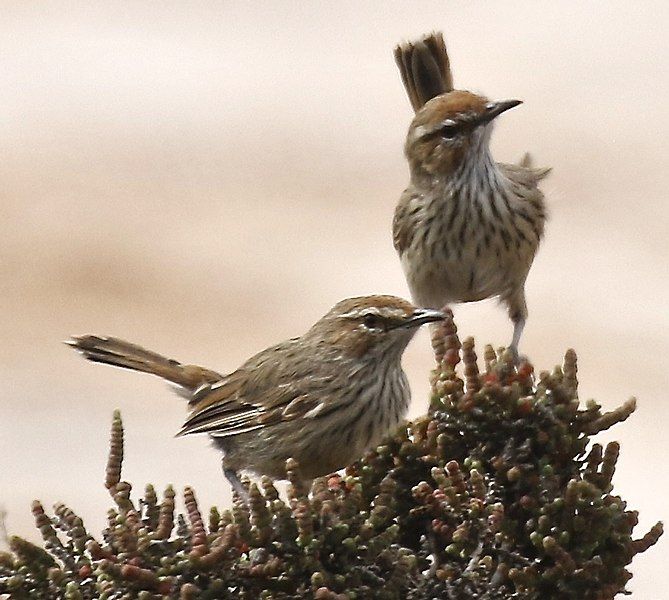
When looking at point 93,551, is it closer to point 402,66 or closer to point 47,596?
point 47,596

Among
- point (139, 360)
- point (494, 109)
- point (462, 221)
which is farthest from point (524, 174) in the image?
point (139, 360)

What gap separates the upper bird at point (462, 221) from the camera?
15.6 ft

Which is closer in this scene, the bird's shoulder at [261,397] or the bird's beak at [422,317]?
the bird's beak at [422,317]

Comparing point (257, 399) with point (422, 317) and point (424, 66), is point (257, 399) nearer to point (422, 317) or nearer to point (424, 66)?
point (422, 317)

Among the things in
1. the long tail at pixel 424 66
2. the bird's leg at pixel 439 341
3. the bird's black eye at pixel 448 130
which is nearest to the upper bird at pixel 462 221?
the bird's black eye at pixel 448 130

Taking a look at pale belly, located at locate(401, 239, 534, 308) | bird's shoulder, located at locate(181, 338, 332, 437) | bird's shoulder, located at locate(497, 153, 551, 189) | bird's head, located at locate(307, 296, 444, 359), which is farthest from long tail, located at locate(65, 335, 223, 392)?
bird's shoulder, located at locate(497, 153, 551, 189)

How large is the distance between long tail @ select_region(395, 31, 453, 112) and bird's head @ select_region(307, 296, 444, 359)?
166 centimetres

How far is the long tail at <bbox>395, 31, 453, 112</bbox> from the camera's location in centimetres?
529

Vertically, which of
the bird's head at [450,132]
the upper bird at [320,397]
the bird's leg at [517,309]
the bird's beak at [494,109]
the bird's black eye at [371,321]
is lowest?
the upper bird at [320,397]

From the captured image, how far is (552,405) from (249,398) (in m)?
0.90

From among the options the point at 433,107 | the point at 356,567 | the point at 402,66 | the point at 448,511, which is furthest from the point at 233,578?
the point at 402,66

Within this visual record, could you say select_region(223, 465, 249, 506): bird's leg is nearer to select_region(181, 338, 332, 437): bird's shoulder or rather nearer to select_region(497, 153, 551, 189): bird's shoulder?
select_region(181, 338, 332, 437): bird's shoulder

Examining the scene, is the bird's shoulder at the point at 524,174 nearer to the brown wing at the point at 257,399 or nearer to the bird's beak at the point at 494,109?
the bird's beak at the point at 494,109

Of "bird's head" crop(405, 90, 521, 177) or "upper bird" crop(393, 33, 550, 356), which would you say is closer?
"bird's head" crop(405, 90, 521, 177)
